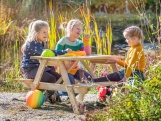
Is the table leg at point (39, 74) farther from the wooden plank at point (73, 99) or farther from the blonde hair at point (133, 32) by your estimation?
the blonde hair at point (133, 32)

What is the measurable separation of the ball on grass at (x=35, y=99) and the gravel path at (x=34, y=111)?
0.06m

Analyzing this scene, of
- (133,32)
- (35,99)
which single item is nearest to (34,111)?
(35,99)

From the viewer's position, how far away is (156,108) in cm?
423

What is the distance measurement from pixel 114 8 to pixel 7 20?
38.9ft

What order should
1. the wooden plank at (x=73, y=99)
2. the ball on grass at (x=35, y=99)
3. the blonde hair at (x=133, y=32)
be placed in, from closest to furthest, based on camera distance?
the wooden plank at (x=73, y=99), the ball on grass at (x=35, y=99), the blonde hair at (x=133, y=32)

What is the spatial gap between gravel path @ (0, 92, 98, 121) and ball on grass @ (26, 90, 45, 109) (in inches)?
2.3

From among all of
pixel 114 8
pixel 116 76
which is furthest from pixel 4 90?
pixel 114 8

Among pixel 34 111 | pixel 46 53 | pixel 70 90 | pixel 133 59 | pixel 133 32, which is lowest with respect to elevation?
pixel 34 111

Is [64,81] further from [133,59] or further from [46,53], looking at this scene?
[133,59]

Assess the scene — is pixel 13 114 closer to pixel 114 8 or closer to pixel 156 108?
pixel 156 108

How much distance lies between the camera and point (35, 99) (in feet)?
20.1

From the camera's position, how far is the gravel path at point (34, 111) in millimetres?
5594

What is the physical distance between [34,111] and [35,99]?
0.60ft

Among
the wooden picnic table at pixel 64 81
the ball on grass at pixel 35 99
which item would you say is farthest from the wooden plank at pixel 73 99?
the ball on grass at pixel 35 99
